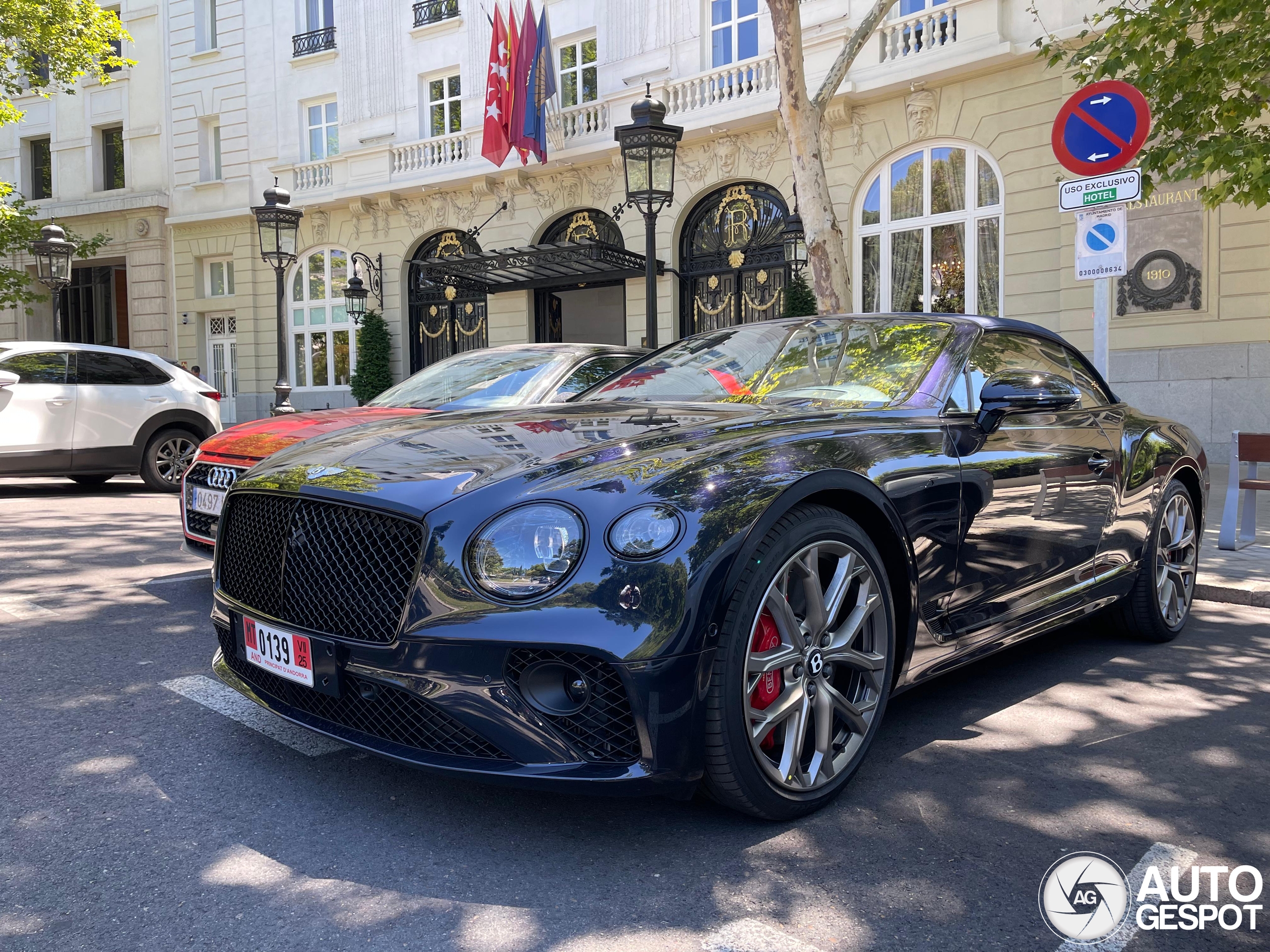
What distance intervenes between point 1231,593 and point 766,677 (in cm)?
451

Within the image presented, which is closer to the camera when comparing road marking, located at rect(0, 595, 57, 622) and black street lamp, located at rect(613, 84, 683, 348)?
road marking, located at rect(0, 595, 57, 622)

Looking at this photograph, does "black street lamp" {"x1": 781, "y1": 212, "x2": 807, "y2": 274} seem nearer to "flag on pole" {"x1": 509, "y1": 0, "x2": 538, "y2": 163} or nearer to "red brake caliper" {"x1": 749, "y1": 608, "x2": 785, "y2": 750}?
"flag on pole" {"x1": 509, "y1": 0, "x2": 538, "y2": 163}

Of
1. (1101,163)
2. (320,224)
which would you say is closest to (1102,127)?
(1101,163)

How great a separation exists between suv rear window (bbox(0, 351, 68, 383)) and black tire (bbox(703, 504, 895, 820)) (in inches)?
388

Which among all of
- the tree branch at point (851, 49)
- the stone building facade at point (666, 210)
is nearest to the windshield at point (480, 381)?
the tree branch at point (851, 49)

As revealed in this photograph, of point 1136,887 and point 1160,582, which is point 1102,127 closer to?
point 1160,582

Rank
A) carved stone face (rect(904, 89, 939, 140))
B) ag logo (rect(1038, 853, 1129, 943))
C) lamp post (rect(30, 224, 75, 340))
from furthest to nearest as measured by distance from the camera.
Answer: carved stone face (rect(904, 89, 939, 140)) → lamp post (rect(30, 224, 75, 340)) → ag logo (rect(1038, 853, 1129, 943))

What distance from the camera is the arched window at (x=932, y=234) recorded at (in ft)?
52.1

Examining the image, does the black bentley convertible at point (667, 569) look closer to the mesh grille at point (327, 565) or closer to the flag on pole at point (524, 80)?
the mesh grille at point (327, 565)

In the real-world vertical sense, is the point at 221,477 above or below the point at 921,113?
below

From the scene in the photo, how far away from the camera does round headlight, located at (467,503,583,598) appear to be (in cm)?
236

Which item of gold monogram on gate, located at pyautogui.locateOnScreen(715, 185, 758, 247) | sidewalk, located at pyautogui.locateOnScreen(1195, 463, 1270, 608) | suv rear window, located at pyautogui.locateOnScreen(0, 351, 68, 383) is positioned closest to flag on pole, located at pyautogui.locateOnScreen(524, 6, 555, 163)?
gold monogram on gate, located at pyautogui.locateOnScreen(715, 185, 758, 247)

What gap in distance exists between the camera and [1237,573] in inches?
253

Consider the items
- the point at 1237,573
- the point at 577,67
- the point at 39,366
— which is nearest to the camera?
the point at 1237,573
